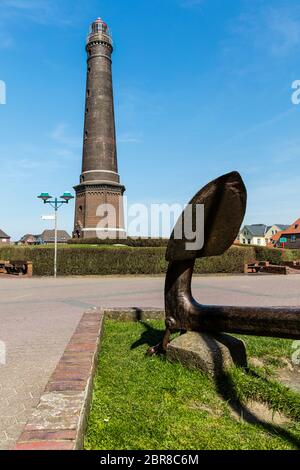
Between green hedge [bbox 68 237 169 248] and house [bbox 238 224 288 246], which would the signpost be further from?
green hedge [bbox 68 237 169 248]

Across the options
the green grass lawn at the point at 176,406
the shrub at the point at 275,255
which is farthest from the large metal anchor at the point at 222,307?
the shrub at the point at 275,255

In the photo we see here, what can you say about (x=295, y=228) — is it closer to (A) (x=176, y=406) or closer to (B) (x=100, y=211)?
(B) (x=100, y=211)

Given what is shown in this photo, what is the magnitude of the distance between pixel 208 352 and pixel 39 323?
4041mm

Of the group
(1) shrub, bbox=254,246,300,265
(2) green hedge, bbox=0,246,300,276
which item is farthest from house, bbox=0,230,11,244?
(1) shrub, bbox=254,246,300,265

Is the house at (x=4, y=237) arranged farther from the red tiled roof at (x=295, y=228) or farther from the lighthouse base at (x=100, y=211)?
the red tiled roof at (x=295, y=228)

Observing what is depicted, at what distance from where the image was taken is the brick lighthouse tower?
29.4 m

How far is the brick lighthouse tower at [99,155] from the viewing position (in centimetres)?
2941

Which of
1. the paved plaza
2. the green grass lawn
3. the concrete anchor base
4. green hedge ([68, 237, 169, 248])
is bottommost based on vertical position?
the paved plaza

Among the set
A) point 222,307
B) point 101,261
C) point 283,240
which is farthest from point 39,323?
point 283,240

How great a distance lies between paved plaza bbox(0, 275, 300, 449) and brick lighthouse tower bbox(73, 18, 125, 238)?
1757cm

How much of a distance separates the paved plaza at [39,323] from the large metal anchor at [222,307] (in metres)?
1.51

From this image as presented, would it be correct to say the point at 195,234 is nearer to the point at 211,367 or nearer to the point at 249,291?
the point at 211,367

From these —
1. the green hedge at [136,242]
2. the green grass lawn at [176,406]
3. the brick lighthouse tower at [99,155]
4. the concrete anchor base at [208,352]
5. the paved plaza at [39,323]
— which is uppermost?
the brick lighthouse tower at [99,155]

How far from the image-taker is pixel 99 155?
96.3ft
